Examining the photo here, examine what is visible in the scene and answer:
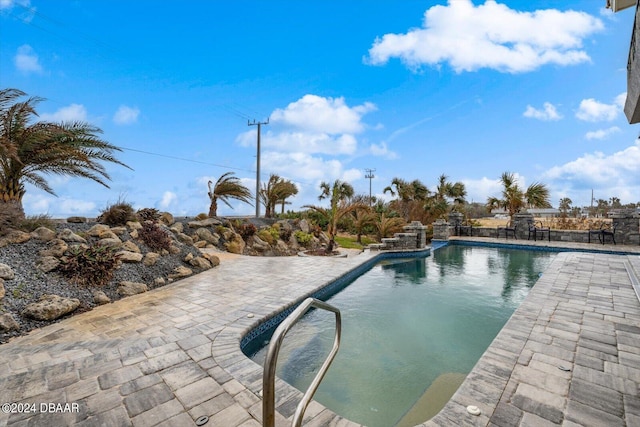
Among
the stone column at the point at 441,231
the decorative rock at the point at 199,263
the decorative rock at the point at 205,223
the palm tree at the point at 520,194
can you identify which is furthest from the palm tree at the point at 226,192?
the palm tree at the point at 520,194

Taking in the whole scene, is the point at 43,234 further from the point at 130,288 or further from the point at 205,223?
the point at 205,223

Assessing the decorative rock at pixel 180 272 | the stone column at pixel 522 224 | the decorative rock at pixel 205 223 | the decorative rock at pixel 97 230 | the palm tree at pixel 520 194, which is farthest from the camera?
the palm tree at pixel 520 194

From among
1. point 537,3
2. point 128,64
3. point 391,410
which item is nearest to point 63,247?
point 391,410

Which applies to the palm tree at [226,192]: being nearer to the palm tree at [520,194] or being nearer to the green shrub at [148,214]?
the green shrub at [148,214]

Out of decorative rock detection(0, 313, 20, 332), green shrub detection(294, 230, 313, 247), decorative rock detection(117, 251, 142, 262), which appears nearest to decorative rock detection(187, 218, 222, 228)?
green shrub detection(294, 230, 313, 247)

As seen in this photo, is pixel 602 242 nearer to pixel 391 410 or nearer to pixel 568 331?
pixel 568 331

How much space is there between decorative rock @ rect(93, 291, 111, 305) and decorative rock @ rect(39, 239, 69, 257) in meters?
1.07

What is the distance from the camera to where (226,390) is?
2.42 m

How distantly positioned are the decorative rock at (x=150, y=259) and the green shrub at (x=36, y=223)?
167 centimetres

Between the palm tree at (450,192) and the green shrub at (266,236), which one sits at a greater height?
the palm tree at (450,192)

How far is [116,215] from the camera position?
7.04 m

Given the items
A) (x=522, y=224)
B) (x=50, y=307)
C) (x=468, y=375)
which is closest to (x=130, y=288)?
(x=50, y=307)

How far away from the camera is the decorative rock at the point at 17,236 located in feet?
15.8

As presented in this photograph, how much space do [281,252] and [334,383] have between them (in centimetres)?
773
